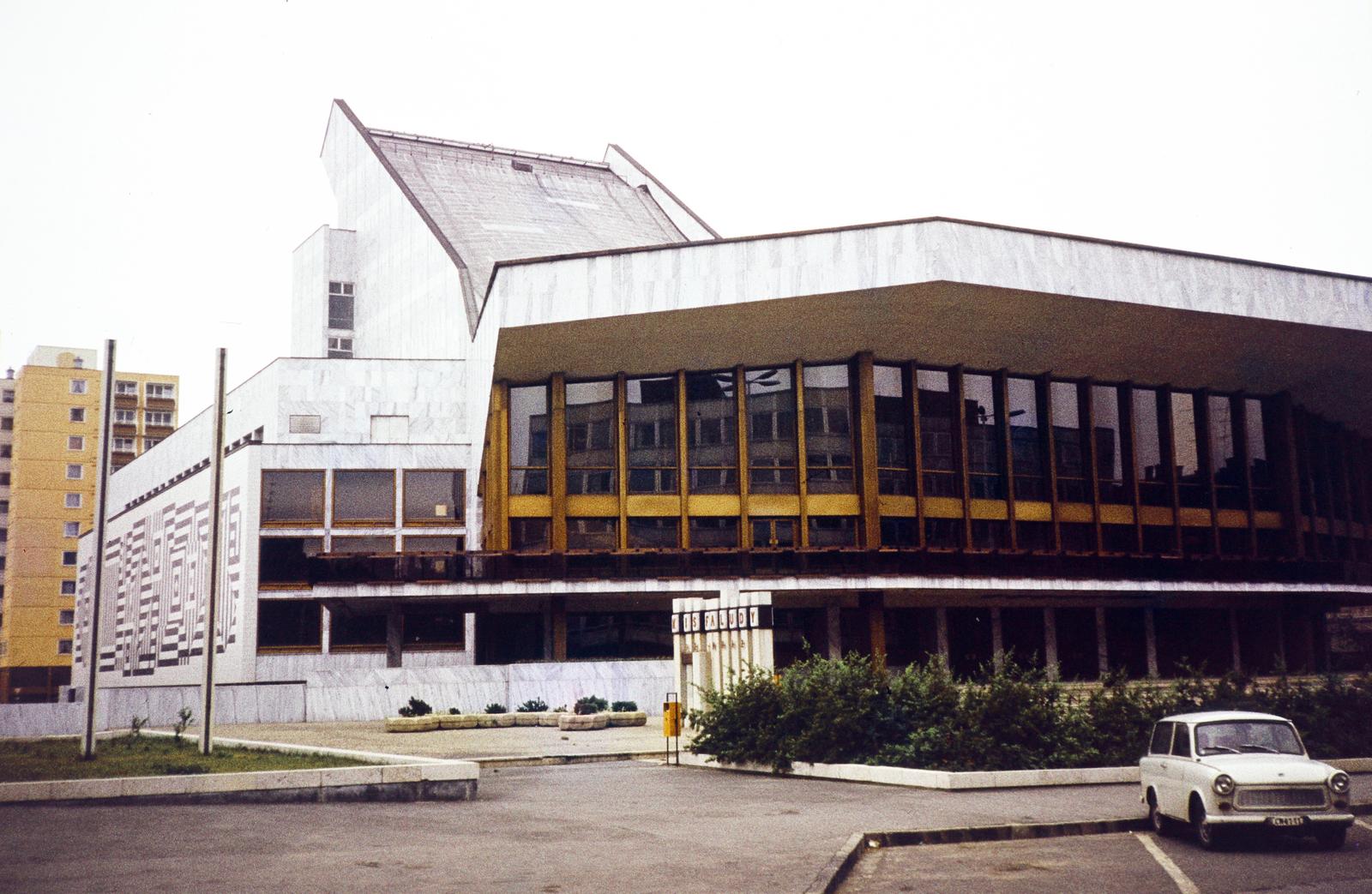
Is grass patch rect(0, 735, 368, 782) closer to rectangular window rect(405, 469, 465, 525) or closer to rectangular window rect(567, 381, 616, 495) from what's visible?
rectangular window rect(567, 381, 616, 495)

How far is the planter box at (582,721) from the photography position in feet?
114

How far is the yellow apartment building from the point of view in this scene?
319ft

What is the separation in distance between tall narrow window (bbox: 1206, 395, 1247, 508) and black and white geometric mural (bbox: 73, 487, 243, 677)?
3827 cm

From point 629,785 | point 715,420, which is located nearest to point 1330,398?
point 715,420

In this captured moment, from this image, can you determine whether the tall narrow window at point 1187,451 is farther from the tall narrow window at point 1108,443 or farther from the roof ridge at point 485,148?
the roof ridge at point 485,148

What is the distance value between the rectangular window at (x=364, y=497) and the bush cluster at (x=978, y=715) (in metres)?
32.7

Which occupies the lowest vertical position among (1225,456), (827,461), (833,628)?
(833,628)

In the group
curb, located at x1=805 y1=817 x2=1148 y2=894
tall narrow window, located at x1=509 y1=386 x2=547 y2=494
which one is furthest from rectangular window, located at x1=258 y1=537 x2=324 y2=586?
curb, located at x1=805 y1=817 x2=1148 y2=894

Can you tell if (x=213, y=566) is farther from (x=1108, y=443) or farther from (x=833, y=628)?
(x=1108, y=443)

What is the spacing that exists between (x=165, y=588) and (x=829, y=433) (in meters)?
28.9

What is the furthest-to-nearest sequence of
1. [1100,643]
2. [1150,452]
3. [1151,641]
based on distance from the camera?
1. [1151,641]
2. [1100,643]
3. [1150,452]

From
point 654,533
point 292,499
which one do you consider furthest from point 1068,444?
point 292,499

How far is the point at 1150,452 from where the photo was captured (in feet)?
182

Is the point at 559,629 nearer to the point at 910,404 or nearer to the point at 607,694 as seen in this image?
the point at 607,694
